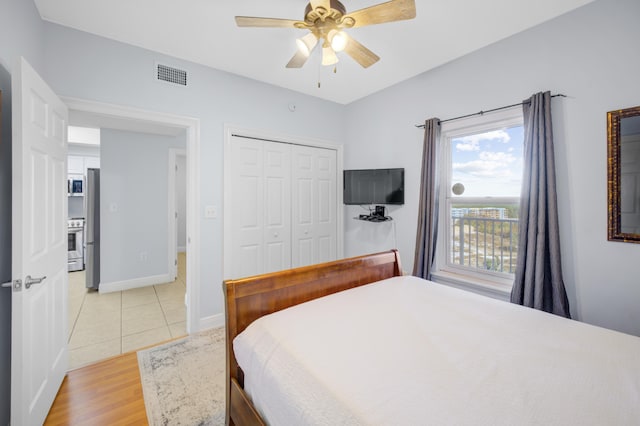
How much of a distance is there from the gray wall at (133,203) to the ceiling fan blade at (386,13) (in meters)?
3.73

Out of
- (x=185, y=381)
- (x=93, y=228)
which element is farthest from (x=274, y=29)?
(x=93, y=228)

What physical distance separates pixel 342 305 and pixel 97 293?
13.1 ft

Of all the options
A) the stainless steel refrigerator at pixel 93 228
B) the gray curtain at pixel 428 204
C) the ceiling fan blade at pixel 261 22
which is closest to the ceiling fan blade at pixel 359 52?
the ceiling fan blade at pixel 261 22

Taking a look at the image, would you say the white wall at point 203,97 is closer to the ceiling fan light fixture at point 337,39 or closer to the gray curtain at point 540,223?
the ceiling fan light fixture at point 337,39

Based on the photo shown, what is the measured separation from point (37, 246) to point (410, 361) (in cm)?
206

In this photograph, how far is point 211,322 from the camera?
2.82 metres

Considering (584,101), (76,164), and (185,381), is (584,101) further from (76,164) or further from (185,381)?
(76,164)

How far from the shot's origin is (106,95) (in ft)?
7.43

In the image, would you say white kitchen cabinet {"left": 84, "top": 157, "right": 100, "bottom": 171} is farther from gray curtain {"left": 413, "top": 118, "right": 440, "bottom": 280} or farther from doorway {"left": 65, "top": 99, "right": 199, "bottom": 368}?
gray curtain {"left": 413, "top": 118, "right": 440, "bottom": 280}

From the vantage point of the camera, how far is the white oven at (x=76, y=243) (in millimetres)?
4883

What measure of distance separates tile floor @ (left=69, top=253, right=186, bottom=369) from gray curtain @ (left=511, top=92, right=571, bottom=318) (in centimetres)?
317

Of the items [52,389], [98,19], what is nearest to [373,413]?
[52,389]

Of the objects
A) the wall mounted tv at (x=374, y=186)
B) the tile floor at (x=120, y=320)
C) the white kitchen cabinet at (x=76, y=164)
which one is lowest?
the tile floor at (x=120, y=320)

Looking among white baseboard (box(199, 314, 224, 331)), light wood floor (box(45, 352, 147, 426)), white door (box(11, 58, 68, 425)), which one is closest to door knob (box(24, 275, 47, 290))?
white door (box(11, 58, 68, 425))
